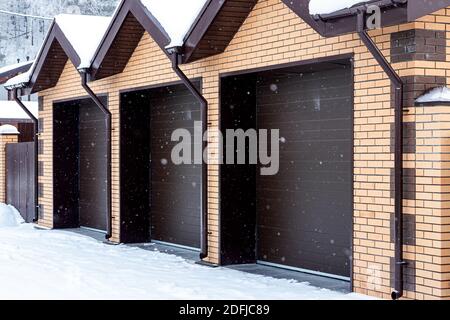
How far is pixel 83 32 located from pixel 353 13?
26.5ft

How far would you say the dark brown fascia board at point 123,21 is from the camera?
10.5 metres

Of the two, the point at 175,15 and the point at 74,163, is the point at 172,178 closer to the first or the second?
the point at 175,15

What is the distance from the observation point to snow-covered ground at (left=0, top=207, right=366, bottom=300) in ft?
25.8

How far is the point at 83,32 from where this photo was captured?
1400cm

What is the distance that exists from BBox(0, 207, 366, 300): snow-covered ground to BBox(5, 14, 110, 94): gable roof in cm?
330

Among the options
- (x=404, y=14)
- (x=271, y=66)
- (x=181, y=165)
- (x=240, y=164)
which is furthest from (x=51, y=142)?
(x=404, y=14)

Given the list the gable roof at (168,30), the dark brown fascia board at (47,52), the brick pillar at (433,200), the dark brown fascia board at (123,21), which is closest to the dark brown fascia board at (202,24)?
the gable roof at (168,30)

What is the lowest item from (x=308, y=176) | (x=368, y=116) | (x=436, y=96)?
(x=308, y=176)

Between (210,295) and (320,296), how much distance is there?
44.7 inches

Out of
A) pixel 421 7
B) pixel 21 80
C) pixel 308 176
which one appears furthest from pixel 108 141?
pixel 421 7
